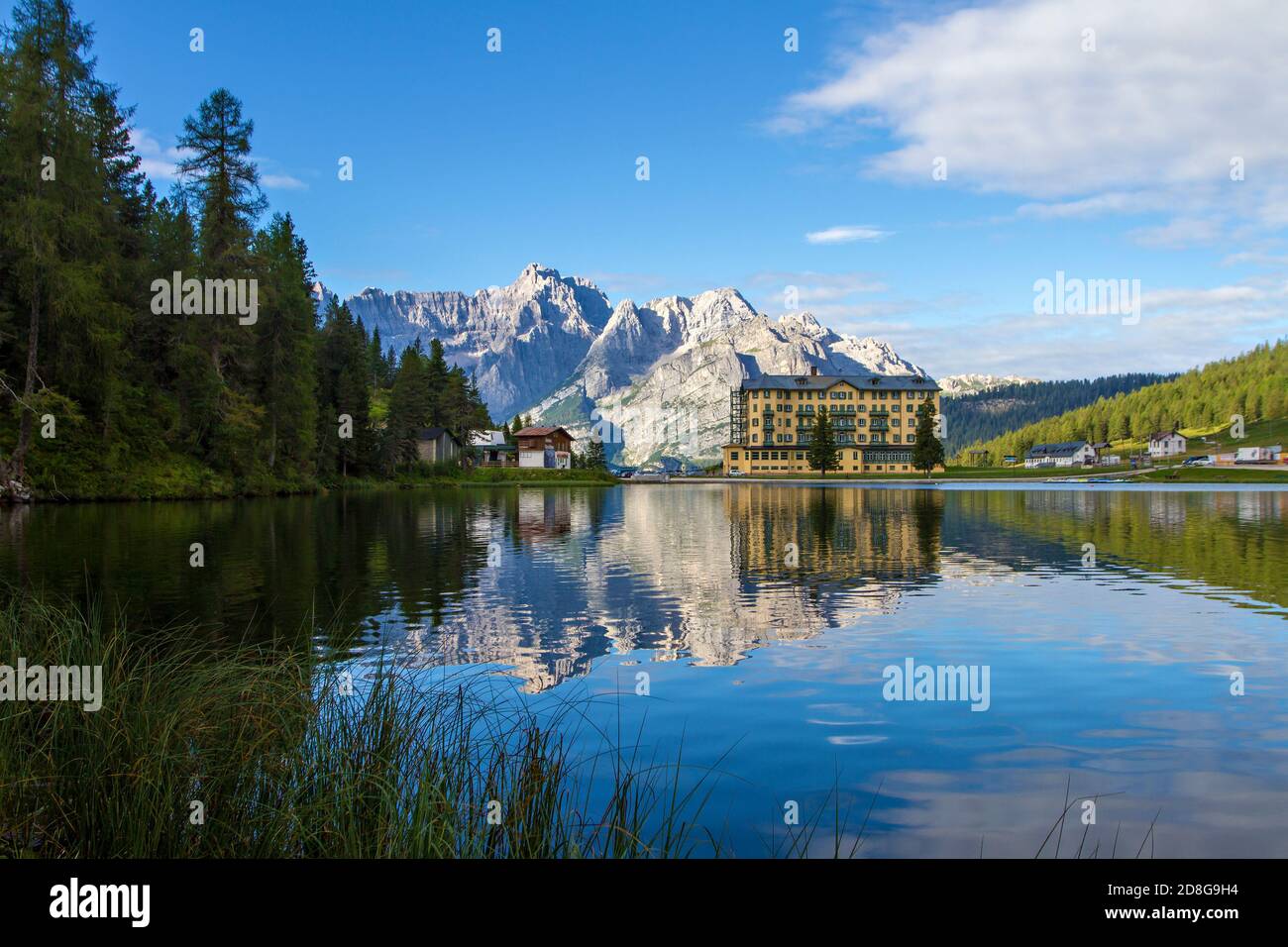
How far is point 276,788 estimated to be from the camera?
7738mm

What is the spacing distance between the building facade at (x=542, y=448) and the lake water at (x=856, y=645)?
129 m

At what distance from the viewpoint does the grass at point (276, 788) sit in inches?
269

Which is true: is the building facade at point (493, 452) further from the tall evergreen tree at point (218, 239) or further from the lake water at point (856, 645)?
the lake water at point (856, 645)

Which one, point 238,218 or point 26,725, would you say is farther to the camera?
point 238,218

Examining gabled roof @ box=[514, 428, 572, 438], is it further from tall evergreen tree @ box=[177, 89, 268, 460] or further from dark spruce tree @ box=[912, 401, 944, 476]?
tall evergreen tree @ box=[177, 89, 268, 460]

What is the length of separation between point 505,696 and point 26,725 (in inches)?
247

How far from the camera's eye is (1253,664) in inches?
617

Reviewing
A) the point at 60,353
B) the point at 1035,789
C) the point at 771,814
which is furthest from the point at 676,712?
the point at 60,353

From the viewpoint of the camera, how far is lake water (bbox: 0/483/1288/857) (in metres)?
9.52

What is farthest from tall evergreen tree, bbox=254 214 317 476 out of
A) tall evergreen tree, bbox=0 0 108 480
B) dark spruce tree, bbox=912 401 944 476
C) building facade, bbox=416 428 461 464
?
dark spruce tree, bbox=912 401 944 476

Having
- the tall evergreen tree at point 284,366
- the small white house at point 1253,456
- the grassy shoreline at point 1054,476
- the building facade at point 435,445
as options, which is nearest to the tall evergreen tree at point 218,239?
the tall evergreen tree at point 284,366
